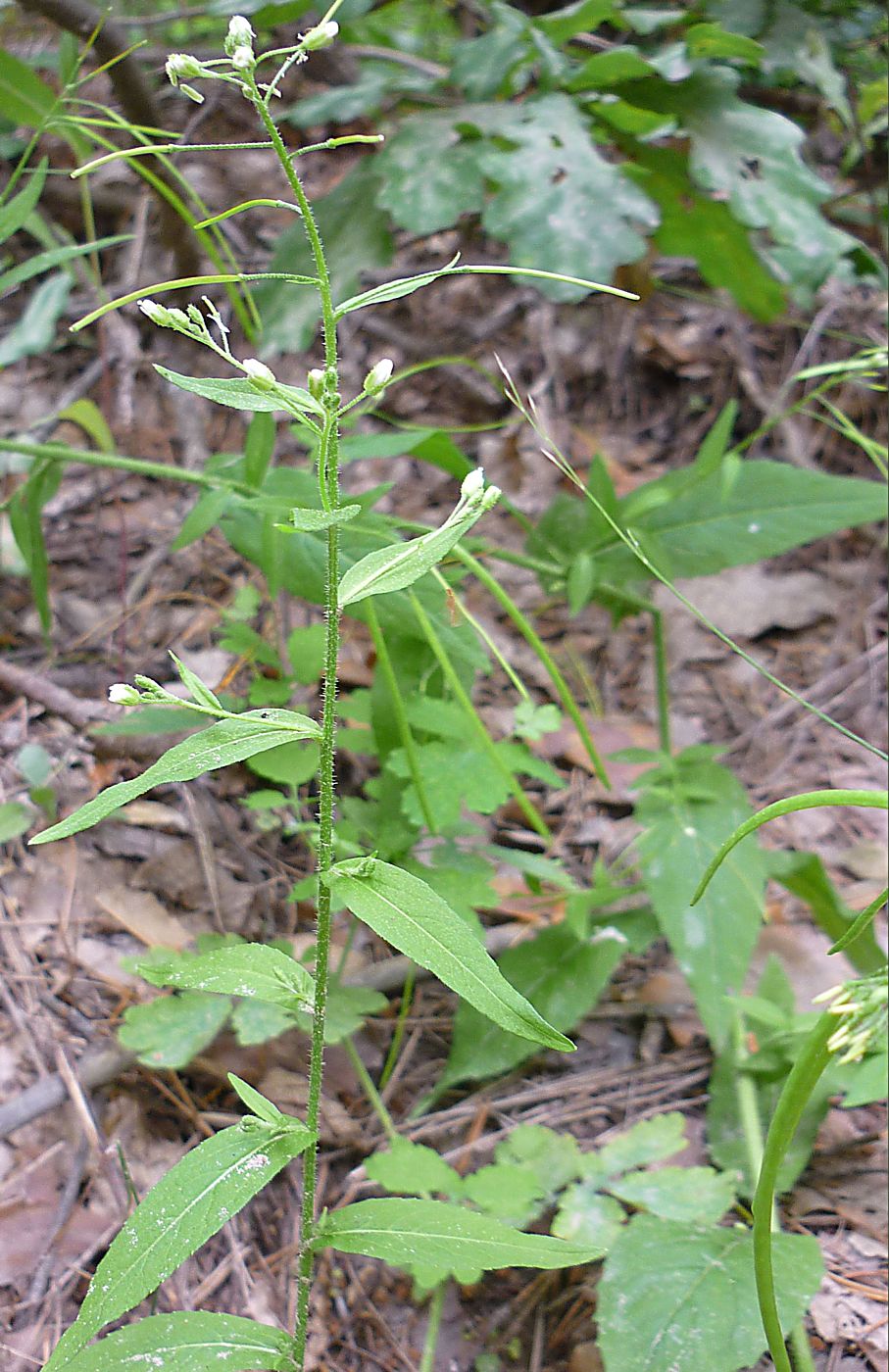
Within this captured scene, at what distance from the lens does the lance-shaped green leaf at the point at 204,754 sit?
2.48ft

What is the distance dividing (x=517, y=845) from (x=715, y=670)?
744mm

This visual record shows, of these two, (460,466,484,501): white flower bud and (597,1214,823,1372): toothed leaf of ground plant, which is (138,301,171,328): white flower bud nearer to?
(460,466,484,501): white flower bud

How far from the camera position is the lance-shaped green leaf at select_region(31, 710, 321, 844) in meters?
0.75

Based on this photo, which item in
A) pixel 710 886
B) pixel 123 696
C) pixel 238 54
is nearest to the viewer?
pixel 238 54

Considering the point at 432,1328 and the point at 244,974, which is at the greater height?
the point at 244,974

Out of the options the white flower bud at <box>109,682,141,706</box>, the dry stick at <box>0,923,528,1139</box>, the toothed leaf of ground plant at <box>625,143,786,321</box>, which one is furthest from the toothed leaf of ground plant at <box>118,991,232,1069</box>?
the toothed leaf of ground plant at <box>625,143,786,321</box>

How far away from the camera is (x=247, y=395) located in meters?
0.80

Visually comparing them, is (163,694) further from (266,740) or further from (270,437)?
(270,437)

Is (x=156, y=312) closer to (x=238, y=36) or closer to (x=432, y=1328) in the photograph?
(x=238, y=36)

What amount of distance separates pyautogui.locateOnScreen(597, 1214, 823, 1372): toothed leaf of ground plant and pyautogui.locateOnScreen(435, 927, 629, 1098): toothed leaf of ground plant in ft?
1.03

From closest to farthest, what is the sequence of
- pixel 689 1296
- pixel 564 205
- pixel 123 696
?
1. pixel 123 696
2. pixel 689 1296
3. pixel 564 205

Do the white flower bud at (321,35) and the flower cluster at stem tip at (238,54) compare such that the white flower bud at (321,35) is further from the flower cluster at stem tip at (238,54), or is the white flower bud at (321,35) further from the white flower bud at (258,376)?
the white flower bud at (258,376)

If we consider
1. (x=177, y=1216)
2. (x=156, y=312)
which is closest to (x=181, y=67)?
(x=156, y=312)

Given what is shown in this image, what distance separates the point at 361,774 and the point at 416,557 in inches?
45.2
